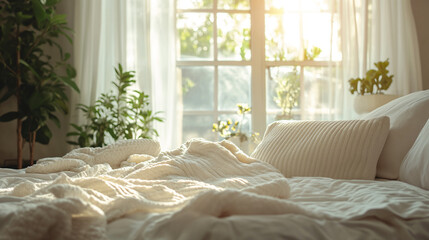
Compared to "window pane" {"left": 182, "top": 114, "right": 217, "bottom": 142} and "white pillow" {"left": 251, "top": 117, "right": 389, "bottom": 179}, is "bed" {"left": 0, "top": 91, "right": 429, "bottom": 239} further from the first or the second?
"window pane" {"left": 182, "top": 114, "right": 217, "bottom": 142}

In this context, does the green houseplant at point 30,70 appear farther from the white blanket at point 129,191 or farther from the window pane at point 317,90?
the window pane at point 317,90

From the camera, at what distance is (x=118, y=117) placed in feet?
12.5

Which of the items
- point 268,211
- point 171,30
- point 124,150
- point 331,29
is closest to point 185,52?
point 171,30

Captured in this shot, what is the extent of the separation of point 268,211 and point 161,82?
10.3 feet

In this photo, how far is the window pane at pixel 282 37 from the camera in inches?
165

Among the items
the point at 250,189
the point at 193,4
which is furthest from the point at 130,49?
the point at 250,189

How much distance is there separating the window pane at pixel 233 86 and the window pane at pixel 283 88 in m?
0.21

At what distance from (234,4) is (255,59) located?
1.81 ft

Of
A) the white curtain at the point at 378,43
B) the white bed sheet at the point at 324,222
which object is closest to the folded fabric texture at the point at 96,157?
the white bed sheet at the point at 324,222

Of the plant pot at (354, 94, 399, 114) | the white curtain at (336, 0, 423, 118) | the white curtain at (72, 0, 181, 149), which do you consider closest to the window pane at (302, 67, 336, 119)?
the white curtain at (336, 0, 423, 118)

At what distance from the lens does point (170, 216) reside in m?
0.90

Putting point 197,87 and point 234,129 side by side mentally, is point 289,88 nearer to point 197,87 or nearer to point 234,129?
point 234,129

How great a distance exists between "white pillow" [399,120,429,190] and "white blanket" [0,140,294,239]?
453mm

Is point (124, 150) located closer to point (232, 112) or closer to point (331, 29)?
point (232, 112)
